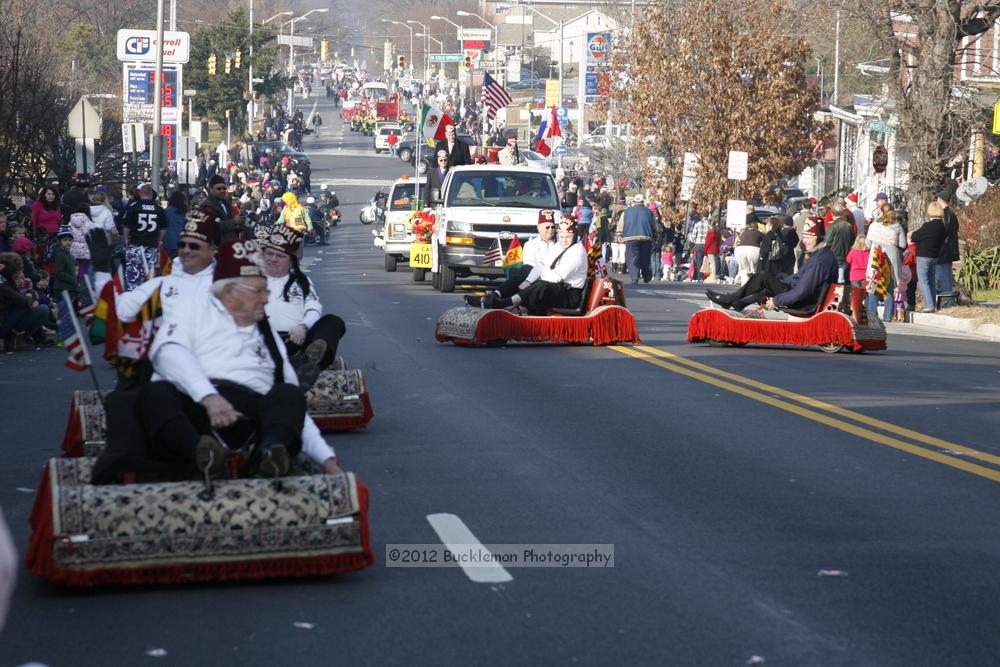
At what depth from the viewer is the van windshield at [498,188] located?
2912 centimetres

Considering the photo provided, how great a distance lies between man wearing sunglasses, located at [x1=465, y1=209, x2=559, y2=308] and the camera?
19.0 metres

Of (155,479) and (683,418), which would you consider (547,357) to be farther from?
(155,479)

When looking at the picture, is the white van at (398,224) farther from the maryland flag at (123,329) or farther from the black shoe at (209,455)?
the black shoe at (209,455)

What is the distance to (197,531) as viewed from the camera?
683cm

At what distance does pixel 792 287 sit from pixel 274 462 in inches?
502

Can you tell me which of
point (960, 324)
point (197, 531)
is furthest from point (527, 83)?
point (197, 531)

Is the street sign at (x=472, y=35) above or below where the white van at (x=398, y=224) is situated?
above

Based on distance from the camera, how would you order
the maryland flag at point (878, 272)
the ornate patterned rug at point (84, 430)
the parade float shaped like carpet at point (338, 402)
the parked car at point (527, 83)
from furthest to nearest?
the parked car at point (527, 83)
the maryland flag at point (878, 272)
the parade float shaped like carpet at point (338, 402)
the ornate patterned rug at point (84, 430)

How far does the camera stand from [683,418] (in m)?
12.5

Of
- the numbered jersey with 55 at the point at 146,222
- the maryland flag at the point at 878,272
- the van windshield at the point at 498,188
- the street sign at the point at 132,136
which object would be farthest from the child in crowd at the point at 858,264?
the street sign at the point at 132,136

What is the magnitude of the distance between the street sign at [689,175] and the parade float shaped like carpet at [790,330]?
930 inches

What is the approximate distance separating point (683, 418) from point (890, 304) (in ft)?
47.3

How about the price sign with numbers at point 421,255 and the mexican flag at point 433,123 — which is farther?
the mexican flag at point 433,123
